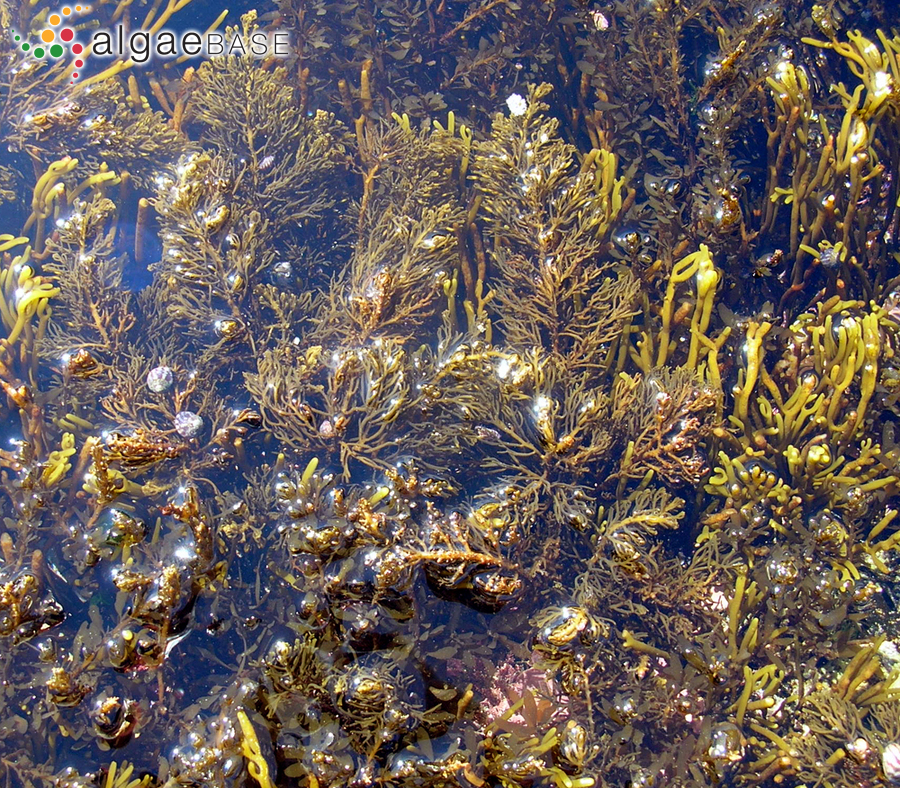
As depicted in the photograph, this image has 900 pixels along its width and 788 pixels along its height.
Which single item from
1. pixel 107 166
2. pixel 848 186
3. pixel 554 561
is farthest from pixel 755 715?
pixel 107 166

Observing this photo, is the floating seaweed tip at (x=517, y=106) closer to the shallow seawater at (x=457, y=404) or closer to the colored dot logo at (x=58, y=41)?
the shallow seawater at (x=457, y=404)

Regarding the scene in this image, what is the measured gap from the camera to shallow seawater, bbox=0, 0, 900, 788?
→ 1665mm

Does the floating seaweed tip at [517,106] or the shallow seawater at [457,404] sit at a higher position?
the floating seaweed tip at [517,106]

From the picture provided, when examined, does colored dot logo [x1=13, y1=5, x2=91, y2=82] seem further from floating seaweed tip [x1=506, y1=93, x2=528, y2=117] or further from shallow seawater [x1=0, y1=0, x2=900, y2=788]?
floating seaweed tip [x1=506, y1=93, x2=528, y2=117]

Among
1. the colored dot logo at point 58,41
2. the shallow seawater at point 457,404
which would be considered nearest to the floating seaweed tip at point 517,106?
the shallow seawater at point 457,404

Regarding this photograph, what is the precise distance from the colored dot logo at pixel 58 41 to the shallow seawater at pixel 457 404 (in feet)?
0.07

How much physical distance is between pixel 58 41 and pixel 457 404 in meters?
2.16

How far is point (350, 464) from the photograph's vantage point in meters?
1.90

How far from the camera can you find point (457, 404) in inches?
76.3

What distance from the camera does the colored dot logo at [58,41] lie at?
7.84ft

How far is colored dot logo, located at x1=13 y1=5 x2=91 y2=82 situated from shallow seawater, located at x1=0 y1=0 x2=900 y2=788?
0.07 ft

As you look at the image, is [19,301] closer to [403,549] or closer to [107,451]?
[107,451]

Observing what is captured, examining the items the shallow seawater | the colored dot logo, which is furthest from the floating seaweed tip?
the colored dot logo

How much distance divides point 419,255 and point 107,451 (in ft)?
3.69
